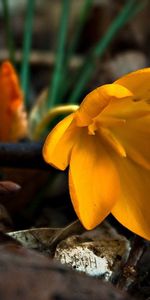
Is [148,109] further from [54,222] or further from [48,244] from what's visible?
[54,222]

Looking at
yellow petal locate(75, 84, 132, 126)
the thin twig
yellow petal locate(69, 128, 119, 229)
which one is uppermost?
yellow petal locate(75, 84, 132, 126)

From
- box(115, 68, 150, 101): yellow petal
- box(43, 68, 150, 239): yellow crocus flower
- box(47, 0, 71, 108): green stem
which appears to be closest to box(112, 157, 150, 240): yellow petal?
box(43, 68, 150, 239): yellow crocus flower

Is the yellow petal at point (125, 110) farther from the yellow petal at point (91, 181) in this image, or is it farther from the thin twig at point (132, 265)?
the thin twig at point (132, 265)

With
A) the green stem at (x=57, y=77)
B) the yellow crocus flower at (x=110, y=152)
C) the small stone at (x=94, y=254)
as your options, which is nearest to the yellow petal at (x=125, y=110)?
the yellow crocus flower at (x=110, y=152)

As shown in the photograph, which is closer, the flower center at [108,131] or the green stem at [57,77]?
the flower center at [108,131]

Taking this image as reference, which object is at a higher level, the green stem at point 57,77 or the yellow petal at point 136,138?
the yellow petal at point 136,138

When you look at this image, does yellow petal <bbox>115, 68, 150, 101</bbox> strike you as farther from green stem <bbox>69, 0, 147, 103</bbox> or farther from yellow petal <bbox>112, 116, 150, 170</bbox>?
green stem <bbox>69, 0, 147, 103</bbox>

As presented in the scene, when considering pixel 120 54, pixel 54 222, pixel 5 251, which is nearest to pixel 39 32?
pixel 120 54
